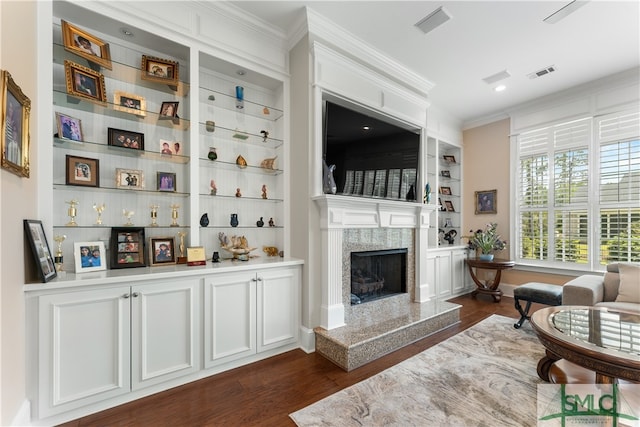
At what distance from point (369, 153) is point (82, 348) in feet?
9.61

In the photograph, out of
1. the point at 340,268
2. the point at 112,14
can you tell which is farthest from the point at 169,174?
the point at 340,268

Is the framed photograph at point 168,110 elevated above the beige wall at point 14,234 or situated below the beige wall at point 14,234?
→ above

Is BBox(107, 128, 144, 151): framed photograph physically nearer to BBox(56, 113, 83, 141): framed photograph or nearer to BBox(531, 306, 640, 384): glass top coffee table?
BBox(56, 113, 83, 141): framed photograph

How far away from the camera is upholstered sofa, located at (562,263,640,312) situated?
267 centimetres

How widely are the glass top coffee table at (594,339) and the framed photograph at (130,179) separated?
3350mm

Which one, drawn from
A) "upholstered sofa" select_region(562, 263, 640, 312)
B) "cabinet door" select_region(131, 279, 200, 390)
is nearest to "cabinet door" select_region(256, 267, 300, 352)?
"cabinet door" select_region(131, 279, 200, 390)

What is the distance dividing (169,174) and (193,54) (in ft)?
3.59

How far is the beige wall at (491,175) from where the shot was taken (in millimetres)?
4664

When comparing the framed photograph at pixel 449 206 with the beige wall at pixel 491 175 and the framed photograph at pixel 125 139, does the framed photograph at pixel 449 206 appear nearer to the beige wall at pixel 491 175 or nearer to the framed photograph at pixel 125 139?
the beige wall at pixel 491 175

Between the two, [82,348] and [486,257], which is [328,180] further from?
[486,257]

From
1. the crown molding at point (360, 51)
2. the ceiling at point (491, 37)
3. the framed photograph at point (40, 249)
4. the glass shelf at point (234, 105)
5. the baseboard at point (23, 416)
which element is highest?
the ceiling at point (491, 37)

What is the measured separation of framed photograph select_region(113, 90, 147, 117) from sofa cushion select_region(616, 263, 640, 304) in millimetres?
4910

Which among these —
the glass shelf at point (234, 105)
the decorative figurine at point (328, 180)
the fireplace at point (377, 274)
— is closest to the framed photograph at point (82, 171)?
the glass shelf at point (234, 105)

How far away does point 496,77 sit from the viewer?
3635mm
